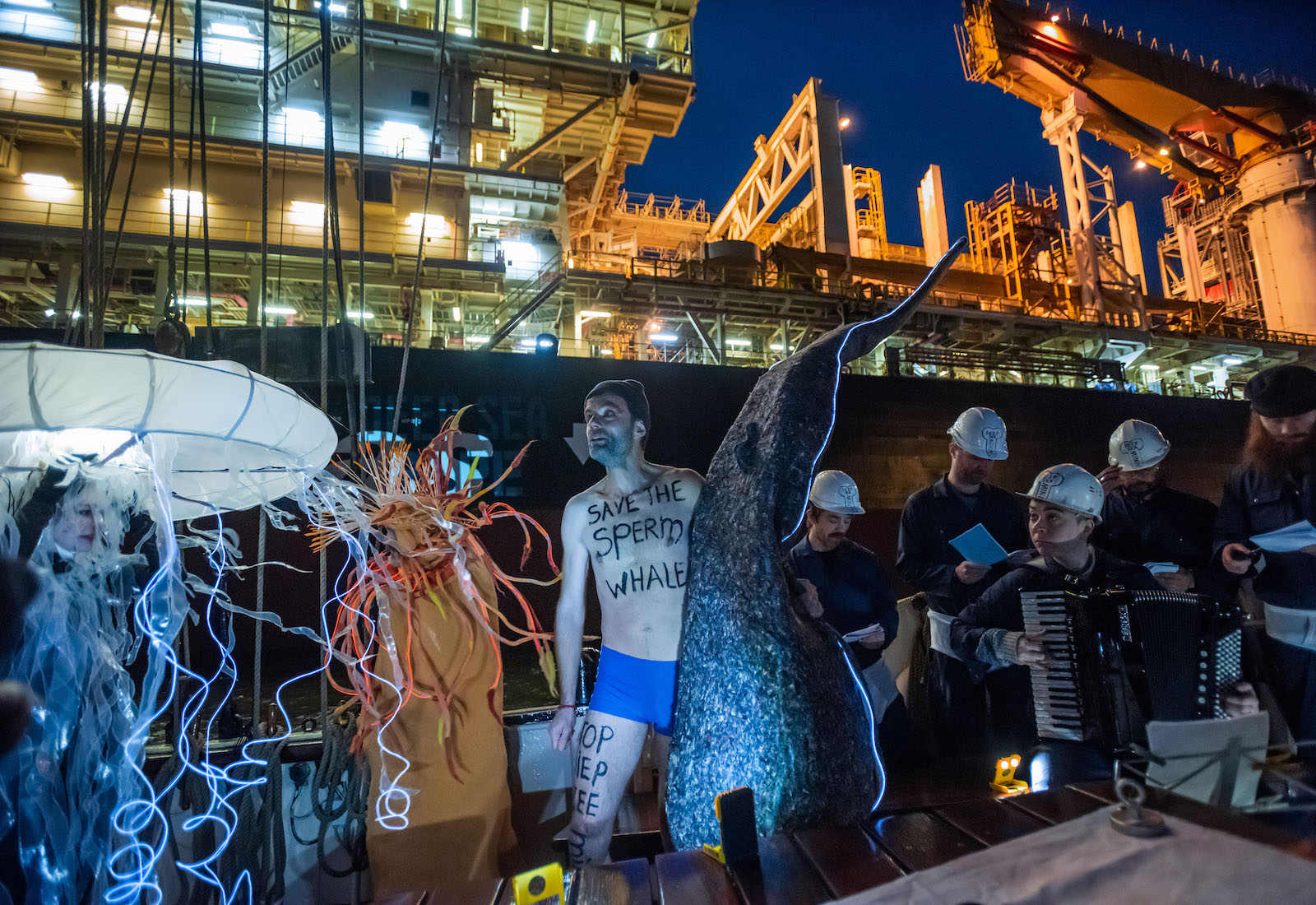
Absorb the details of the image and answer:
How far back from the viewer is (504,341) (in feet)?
42.7

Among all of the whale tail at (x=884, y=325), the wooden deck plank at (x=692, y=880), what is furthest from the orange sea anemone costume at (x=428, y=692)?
the whale tail at (x=884, y=325)

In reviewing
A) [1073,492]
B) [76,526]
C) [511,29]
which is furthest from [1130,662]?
[511,29]

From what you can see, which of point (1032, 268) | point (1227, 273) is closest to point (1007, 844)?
point (1032, 268)

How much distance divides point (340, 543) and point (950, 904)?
28.0 ft

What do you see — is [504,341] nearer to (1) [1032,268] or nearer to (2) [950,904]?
(2) [950,904]

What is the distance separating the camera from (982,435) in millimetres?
3250

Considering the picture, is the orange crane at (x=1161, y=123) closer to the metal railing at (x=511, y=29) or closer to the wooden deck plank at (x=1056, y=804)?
the metal railing at (x=511, y=29)

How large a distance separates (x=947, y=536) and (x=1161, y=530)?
1.20m

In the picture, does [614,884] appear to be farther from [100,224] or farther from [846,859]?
[100,224]

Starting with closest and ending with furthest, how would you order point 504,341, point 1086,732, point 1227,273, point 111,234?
point 1086,732
point 111,234
point 504,341
point 1227,273

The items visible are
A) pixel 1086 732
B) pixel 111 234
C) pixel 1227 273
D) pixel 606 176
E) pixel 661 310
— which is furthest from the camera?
pixel 1227 273

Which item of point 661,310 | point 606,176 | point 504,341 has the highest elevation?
point 606,176

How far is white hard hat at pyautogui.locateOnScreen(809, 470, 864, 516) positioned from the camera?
10.9 feet

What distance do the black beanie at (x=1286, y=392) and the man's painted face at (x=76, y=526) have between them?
4382mm
